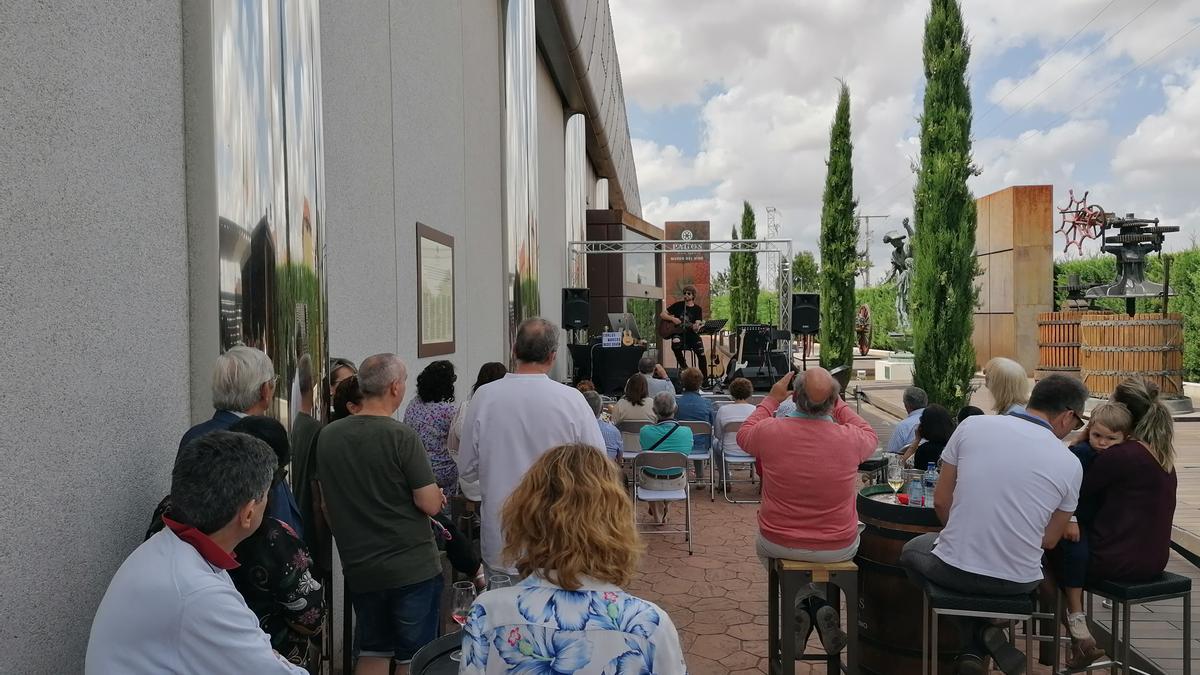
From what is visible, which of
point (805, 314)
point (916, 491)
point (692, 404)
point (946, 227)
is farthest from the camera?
point (805, 314)

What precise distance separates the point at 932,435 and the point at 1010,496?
170 cm

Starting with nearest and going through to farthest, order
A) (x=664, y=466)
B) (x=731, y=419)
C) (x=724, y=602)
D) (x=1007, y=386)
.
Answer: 1. (x=1007, y=386)
2. (x=724, y=602)
3. (x=664, y=466)
4. (x=731, y=419)

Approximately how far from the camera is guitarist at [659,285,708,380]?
1692 cm

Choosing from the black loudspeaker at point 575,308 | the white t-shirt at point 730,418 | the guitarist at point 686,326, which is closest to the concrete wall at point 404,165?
the white t-shirt at point 730,418

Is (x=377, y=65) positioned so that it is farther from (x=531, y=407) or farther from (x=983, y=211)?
(x=983, y=211)

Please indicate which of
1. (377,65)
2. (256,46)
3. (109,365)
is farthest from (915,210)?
(109,365)

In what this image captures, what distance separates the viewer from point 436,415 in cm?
431

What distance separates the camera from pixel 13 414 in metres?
1.75

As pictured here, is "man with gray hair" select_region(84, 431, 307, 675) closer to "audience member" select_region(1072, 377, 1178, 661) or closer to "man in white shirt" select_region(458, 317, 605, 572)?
"man in white shirt" select_region(458, 317, 605, 572)

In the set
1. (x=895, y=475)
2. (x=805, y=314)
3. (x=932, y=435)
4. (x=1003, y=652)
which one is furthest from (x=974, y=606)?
(x=805, y=314)

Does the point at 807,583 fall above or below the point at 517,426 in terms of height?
below

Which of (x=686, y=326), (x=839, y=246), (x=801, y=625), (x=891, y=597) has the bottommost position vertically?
(x=801, y=625)

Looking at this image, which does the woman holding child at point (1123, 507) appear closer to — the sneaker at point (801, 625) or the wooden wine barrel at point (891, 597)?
the wooden wine barrel at point (891, 597)

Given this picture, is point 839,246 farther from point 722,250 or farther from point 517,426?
point 517,426
